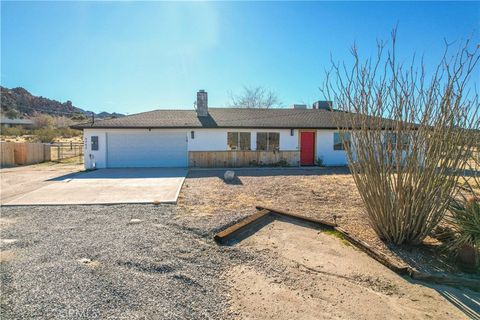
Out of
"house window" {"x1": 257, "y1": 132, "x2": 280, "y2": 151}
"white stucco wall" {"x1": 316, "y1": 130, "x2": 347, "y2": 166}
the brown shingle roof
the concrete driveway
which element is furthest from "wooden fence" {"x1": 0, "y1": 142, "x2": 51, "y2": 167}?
"white stucco wall" {"x1": 316, "y1": 130, "x2": 347, "y2": 166}

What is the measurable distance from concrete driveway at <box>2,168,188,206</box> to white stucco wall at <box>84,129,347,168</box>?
4178mm

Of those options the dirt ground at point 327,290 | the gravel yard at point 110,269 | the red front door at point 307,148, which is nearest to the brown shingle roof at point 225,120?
the red front door at point 307,148

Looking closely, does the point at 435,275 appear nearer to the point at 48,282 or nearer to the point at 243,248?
the point at 243,248

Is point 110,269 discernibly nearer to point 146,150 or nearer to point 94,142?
point 146,150

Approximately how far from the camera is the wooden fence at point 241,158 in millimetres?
14766

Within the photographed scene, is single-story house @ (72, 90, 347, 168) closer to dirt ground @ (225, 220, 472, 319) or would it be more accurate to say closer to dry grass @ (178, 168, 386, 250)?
Result: dry grass @ (178, 168, 386, 250)

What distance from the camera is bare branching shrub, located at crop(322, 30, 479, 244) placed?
367cm

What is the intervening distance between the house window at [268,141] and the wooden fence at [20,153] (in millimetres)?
14876

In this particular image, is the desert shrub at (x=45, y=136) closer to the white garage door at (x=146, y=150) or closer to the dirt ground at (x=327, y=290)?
the white garage door at (x=146, y=150)

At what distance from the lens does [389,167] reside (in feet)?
13.2

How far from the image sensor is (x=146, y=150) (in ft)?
48.3

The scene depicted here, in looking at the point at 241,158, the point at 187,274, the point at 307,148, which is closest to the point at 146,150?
the point at 241,158

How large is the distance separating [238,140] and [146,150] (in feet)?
17.3

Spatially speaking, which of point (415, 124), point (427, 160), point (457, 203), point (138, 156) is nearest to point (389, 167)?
point (427, 160)
